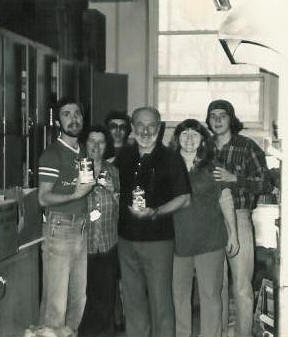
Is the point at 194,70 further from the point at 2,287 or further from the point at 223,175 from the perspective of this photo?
the point at 2,287

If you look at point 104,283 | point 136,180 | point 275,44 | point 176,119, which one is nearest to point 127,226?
point 136,180

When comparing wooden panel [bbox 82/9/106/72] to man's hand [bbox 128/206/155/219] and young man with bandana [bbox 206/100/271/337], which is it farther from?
man's hand [bbox 128/206/155/219]

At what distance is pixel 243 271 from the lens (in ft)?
13.6

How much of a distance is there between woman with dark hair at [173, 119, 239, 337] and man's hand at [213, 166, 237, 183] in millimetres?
60

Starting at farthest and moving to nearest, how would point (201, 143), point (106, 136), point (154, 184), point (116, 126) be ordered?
point (116, 126)
point (106, 136)
point (201, 143)
point (154, 184)

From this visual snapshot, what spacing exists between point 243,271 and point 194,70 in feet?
8.58

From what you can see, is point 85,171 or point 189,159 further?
point 189,159

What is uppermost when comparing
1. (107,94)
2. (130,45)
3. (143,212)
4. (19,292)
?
(130,45)

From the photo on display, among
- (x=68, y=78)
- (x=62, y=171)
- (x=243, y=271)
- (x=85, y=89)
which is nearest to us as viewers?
(x=62, y=171)

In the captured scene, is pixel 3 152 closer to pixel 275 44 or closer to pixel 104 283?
pixel 104 283

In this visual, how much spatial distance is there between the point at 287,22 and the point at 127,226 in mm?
1553

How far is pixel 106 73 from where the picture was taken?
6.08 metres

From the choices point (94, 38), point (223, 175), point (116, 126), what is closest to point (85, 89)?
point (94, 38)

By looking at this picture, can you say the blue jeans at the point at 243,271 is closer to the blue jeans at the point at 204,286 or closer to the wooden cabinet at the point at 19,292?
the blue jeans at the point at 204,286
